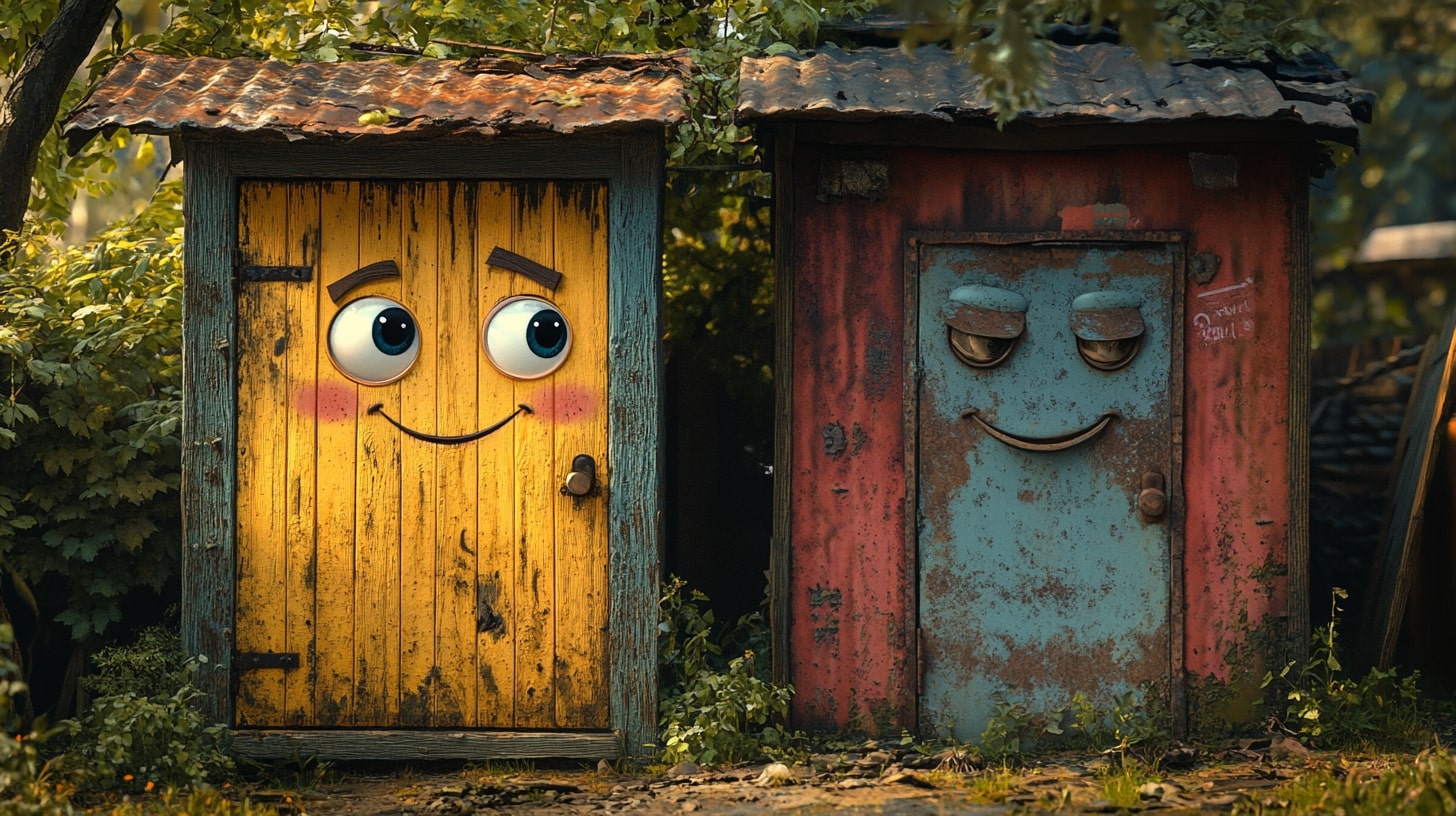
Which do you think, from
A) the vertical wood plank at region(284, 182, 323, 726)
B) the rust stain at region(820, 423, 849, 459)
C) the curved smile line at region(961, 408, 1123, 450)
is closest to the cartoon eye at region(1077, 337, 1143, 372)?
the curved smile line at region(961, 408, 1123, 450)

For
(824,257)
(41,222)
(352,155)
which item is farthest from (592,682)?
(41,222)

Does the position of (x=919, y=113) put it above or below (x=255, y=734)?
above

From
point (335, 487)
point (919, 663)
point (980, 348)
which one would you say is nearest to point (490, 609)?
point (335, 487)

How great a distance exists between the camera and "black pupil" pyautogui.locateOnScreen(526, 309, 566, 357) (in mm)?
5340

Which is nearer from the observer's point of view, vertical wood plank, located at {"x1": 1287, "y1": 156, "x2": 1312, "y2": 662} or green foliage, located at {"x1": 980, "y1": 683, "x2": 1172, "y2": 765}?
green foliage, located at {"x1": 980, "y1": 683, "x2": 1172, "y2": 765}

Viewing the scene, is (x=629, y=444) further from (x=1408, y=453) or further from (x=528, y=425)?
(x=1408, y=453)

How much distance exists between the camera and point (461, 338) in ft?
17.6

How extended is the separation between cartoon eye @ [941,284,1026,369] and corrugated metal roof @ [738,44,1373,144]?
709mm

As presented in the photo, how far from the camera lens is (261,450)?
17.7ft

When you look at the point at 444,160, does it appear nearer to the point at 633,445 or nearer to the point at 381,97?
the point at 381,97

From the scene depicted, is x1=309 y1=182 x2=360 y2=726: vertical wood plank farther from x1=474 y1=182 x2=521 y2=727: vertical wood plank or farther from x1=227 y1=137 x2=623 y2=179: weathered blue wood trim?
x1=474 y1=182 x2=521 y2=727: vertical wood plank

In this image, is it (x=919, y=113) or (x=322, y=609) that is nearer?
(x=919, y=113)

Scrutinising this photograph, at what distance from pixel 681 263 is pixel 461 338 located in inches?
85.3

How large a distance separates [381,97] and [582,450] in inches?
62.7
